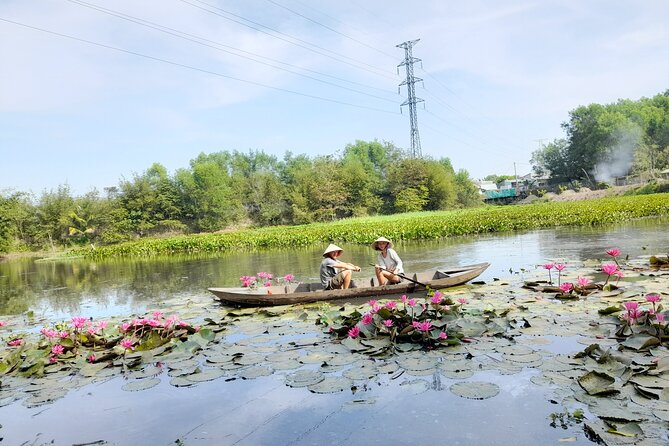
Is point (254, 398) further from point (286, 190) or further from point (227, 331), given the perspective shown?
point (286, 190)

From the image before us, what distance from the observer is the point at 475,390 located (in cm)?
359

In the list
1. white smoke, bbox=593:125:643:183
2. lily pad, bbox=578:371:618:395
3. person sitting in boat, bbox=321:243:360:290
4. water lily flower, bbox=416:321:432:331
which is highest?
white smoke, bbox=593:125:643:183

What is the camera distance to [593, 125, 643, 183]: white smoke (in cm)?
5181

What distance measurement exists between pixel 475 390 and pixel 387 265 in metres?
4.26

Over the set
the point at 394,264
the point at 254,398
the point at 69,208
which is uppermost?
the point at 69,208

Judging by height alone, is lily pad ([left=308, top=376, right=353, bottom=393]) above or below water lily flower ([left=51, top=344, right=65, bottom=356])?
below

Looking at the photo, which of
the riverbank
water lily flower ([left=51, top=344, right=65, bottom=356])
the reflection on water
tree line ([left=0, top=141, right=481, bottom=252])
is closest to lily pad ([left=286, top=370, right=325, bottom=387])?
the riverbank

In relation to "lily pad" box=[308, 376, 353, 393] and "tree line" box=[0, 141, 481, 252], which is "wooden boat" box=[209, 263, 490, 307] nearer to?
"lily pad" box=[308, 376, 353, 393]

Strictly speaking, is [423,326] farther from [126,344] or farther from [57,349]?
[57,349]

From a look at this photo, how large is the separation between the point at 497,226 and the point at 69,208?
35.7 m

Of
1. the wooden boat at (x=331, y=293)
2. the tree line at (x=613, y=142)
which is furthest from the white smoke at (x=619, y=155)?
the wooden boat at (x=331, y=293)

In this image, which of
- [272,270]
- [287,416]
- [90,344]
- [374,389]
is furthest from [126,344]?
[272,270]

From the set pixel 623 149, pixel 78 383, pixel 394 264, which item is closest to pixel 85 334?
pixel 78 383

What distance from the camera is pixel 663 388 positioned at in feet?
10.4
